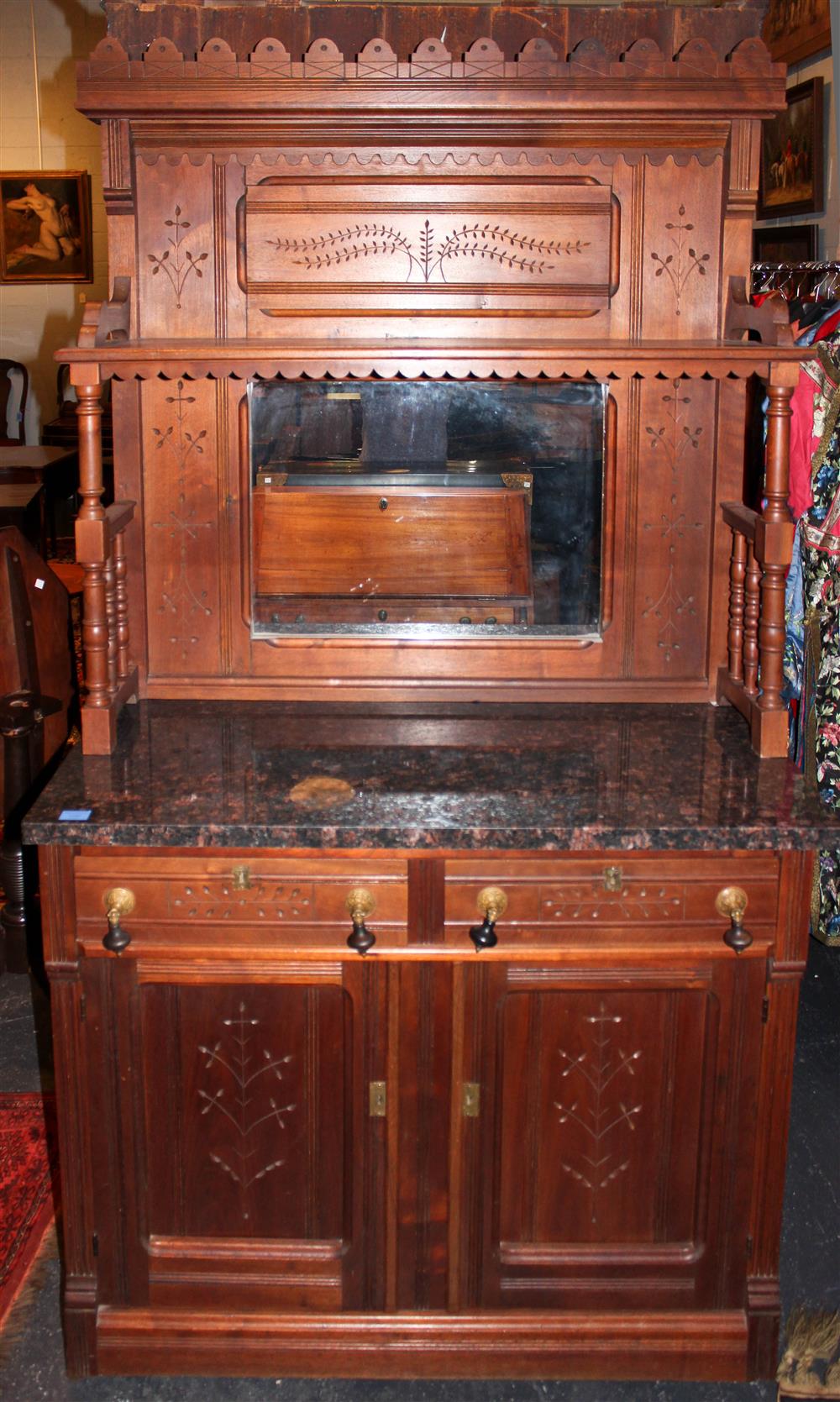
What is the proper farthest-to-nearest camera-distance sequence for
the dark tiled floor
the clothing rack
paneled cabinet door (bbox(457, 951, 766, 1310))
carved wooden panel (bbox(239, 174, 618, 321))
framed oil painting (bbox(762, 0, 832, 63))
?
framed oil painting (bbox(762, 0, 832, 63)) < the clothing rack < carved wooden panel (bbox(239, 174, 618, 321)) < the dark tiled floor < paneled cabinet door (bbox(457, 951, 766, 1310))

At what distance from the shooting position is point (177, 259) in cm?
244

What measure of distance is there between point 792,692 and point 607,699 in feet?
4.39

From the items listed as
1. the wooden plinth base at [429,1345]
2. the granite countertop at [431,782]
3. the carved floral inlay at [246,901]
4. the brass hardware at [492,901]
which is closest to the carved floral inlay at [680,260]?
the granite countertop at [431,782]

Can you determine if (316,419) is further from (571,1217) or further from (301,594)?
(571,1217)

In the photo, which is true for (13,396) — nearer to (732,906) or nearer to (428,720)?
(428,720)

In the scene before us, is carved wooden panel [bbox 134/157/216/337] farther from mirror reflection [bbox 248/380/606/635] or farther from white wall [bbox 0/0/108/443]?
white wall [bbox 0/0/108/443]

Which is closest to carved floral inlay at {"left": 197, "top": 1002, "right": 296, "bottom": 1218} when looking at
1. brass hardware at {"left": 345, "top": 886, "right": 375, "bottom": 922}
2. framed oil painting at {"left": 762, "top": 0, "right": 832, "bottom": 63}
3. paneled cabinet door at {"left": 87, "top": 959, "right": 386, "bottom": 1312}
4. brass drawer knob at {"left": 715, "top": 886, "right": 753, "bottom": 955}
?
paneled cabinet door at {"left": 87, "top": 959, "right": 386, "bottom": 1312}

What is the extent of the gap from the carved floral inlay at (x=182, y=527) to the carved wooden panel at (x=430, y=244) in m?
0.24

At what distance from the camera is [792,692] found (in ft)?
12.3

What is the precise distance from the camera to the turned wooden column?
7.25 feet

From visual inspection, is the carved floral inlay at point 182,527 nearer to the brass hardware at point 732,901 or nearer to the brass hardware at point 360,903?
the brass hardware at point 360,903

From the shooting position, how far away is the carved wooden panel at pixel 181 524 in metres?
2.50

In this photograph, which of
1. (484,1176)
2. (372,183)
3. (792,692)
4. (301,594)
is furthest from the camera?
(792,692)

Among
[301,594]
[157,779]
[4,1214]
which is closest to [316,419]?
[301,594]
